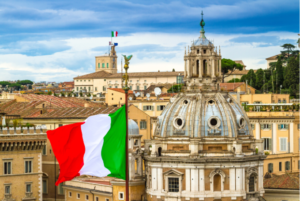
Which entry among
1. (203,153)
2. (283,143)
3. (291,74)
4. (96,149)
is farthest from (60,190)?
(291,74)

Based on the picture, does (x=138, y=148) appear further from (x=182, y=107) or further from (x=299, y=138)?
(x=299, y=138)

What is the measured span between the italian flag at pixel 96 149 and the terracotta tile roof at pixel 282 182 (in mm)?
41564

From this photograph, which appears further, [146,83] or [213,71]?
[146,83]

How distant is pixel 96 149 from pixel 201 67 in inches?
1459

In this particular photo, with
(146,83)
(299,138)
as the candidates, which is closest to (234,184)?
(299,138)

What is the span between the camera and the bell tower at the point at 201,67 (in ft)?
243

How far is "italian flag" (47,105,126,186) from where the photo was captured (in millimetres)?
38094

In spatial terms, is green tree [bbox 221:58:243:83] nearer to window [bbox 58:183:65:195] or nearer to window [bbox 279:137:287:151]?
window [bbox 279:137:287:151]

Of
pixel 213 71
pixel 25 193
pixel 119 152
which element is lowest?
pixel 25 193

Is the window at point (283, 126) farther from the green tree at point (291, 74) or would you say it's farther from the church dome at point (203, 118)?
the green tree at point (291, 74)

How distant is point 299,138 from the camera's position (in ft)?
300

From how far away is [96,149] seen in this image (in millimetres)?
38625

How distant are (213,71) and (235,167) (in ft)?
35.5

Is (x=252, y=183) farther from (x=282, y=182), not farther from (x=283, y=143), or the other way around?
(x=283, y=143)
